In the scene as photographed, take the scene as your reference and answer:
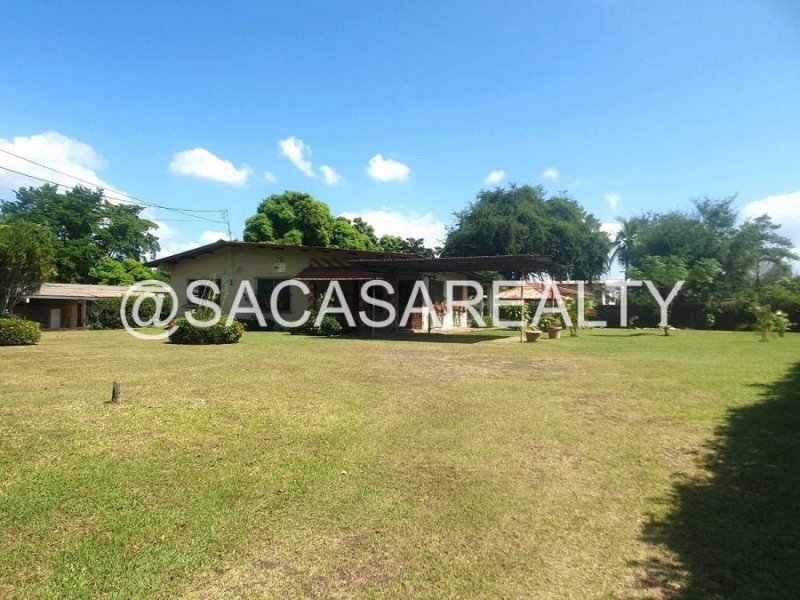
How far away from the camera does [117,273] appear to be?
35312 millimetres

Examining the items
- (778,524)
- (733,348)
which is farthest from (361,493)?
(733,348)

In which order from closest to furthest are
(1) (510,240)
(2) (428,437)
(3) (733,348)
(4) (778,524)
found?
(4) (778,524) < (2) (428,437) < (3) (733,348) < (1) (510,240)

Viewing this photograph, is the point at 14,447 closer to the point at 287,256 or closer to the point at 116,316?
the point at 287,256

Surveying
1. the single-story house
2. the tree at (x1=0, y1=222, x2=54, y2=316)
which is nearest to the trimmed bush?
the single-story house

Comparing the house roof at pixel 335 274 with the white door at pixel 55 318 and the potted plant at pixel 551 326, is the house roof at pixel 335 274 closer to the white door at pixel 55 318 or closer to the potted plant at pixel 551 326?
the potted plant at pixel 551 326

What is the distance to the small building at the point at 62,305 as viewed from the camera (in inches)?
958

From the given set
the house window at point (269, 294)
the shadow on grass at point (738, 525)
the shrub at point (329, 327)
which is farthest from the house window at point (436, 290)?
the shadow on grass at point (738, 525)

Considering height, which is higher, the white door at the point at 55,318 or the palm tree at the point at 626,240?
the palm tree at the point at 626,240

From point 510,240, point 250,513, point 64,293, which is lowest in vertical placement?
point 250,513

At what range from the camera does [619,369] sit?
10070 millimetres

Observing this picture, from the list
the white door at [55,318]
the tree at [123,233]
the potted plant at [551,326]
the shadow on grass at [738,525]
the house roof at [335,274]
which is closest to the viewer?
the shadow on grass at [738,525]

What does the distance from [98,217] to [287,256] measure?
25.0m

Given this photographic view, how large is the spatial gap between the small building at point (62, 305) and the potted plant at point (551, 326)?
19.9 m

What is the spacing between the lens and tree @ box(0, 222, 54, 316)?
18.7m
